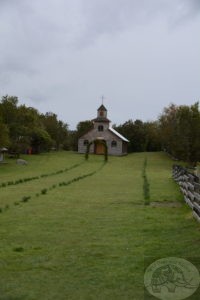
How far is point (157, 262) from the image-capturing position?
313 inches

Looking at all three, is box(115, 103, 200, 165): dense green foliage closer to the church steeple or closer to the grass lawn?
the church steeple

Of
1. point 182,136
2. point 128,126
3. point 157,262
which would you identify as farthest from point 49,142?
point 157,262

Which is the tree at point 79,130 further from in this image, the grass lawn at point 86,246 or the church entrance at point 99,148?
the grass lawn at point 86,246

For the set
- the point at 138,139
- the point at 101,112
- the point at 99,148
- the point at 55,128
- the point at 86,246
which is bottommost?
the point at 86,246

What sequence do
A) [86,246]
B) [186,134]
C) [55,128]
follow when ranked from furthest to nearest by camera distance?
[55,128], [186,134], [86,246]

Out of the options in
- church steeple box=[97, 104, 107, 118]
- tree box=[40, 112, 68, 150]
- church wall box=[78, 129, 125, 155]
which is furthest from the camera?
tree box=[40, 112, 68, 150]

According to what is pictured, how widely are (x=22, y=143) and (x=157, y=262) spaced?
203 ft

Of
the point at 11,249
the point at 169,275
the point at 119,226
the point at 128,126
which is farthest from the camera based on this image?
the point at 128,126

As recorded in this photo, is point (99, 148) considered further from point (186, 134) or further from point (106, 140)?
point (186, 134)

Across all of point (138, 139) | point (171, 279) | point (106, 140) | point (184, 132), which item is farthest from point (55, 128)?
point (171, 279)

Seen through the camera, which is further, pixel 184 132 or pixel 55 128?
pixel 55 128

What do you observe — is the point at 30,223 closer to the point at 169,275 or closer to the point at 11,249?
the point at 11,249

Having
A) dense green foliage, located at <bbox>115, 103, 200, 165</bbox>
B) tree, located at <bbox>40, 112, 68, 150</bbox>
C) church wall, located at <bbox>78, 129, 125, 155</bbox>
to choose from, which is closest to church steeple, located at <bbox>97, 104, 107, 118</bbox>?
church wall, located at <bbox>78, 129, 125, 155</bbox>

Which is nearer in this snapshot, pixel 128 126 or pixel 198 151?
pixel 198 151
